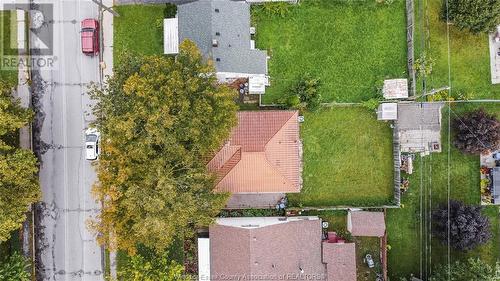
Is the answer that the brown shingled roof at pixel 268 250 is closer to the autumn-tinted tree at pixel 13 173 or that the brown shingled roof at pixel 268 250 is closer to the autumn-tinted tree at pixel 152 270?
the autumn-tinted tree at pixel 152 270

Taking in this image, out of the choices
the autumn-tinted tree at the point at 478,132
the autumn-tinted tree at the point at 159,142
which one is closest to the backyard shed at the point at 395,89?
the autumn-tinted tree at the point at 478,132

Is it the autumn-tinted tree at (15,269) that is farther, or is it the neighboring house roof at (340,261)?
the neighboring house roof at (340,261)

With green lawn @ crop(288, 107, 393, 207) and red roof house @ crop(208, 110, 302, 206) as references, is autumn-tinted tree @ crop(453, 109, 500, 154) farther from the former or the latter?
red roof house @ crop(208, 110, 302, 206)

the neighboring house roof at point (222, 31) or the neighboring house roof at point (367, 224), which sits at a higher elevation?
the neighboring house roof at point (222, 31)

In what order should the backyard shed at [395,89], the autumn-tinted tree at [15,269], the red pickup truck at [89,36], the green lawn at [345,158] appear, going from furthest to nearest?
the green lawn at [345,158], the backyard shed at [395,89], the red pickup truck at [89,36], the autumn-tinted tree at [15,269]

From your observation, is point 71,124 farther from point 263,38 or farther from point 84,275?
point 263,38

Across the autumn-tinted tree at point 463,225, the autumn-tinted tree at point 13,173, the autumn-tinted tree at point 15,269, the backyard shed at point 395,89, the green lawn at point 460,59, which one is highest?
the green lawn at point 460,59

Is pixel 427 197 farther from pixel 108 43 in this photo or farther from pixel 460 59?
pixel 108 43
